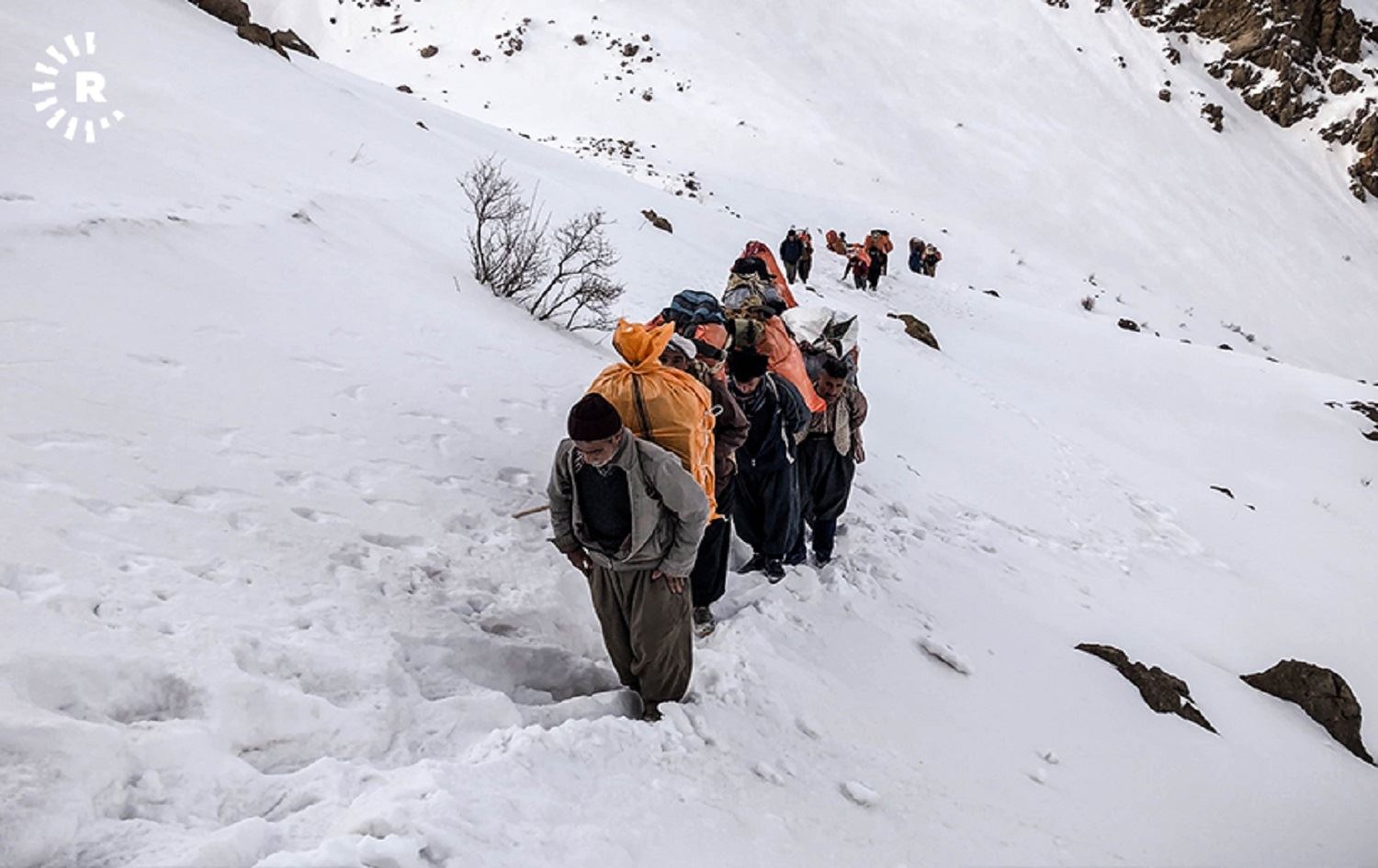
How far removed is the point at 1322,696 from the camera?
18.0 ft

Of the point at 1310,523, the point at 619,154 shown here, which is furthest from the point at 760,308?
the point at 619,154

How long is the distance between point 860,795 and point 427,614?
1918 mm

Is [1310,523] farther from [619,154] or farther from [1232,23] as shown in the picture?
[1232,23]

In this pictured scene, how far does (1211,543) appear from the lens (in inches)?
337

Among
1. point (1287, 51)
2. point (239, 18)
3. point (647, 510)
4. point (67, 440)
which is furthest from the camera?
point (1287, 51)

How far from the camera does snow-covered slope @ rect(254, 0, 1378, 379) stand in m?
23.8

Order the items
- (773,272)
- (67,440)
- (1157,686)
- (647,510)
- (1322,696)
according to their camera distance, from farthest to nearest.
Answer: (773,272), (1322,696), (1157,686), (67,440), (647,510)

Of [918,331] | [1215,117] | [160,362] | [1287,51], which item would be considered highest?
[1287,51]

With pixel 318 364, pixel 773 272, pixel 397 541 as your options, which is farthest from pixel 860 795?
pixel 773 272

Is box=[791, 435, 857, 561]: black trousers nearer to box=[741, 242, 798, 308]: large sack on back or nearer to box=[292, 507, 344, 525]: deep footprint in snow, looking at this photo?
box=[741, 242, 798, 308]: large sack on back

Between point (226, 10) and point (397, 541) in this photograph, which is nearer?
point (397, 541)

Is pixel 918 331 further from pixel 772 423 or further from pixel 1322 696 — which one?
pixel 772 423

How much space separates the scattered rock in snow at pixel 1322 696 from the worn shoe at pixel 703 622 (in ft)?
14.5

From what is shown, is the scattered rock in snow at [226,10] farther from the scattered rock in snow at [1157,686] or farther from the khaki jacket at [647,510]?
the scattered rock in snow at [1157,686]
